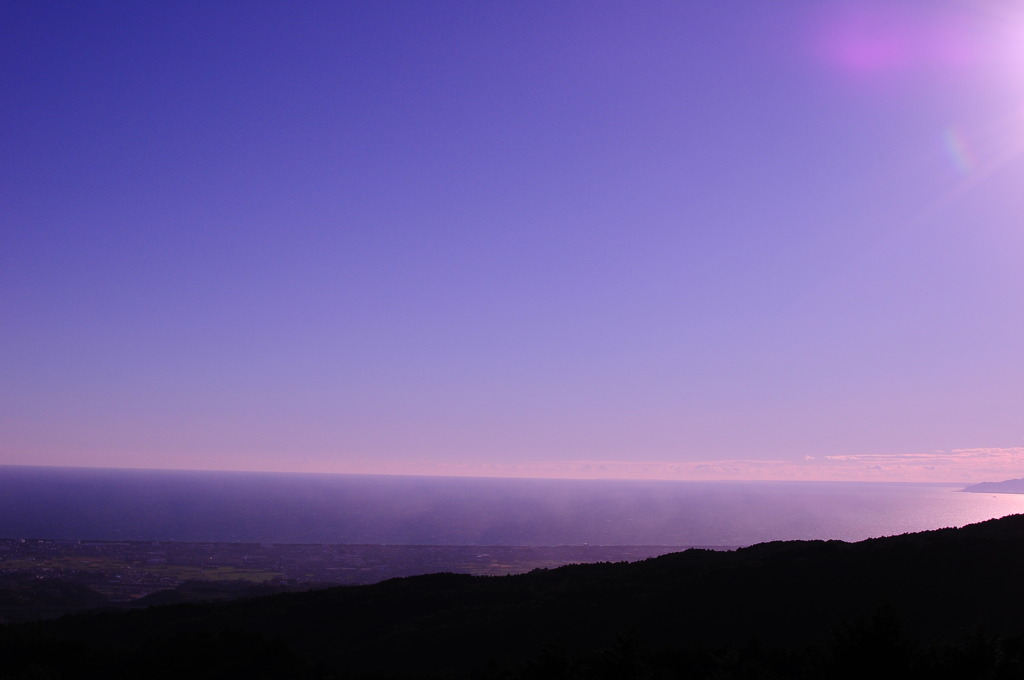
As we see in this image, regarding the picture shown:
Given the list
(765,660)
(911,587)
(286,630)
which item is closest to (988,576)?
(911,587)

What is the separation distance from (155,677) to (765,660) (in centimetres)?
1642

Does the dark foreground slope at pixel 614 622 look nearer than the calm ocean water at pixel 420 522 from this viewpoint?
Yes

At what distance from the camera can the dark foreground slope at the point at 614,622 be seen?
18156 millimetres

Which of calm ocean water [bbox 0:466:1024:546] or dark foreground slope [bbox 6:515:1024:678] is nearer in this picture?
dark foreground slope [bbox 6:515:1024:678]

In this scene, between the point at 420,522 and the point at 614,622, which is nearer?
the point at 614,622

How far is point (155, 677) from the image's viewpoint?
810 inches

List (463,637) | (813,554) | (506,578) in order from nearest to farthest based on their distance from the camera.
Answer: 1. (463,637)
2. (813,554)
3. (506,578)

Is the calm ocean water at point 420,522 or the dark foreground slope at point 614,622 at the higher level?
the dark foreground slope at point 614,622

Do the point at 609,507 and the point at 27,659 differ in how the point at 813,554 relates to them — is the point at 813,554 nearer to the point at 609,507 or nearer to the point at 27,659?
the point at 27,659

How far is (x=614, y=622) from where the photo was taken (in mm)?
24922

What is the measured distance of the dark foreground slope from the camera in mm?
18156

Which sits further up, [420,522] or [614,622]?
[614,622]

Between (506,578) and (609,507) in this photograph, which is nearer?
(506,578)

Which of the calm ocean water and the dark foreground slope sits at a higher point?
the dark foreground slope
